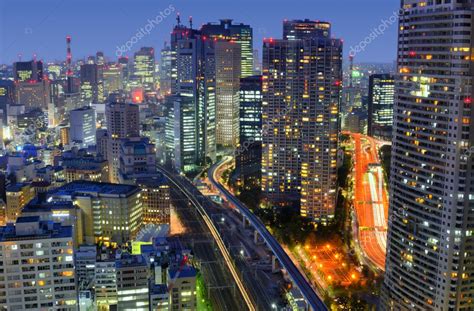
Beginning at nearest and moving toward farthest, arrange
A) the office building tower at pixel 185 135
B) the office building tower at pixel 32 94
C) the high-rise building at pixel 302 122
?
the high-rise building at pixel 302 122, the office building tower at pixel 185 135, the office building tower at pixel 32 94

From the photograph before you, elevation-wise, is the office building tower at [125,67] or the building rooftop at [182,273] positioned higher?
the office building tower at [125,67]

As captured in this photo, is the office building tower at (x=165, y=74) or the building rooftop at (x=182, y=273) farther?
the office building tower at (x=165, y=74)

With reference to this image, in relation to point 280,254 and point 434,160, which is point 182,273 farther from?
point 434,160

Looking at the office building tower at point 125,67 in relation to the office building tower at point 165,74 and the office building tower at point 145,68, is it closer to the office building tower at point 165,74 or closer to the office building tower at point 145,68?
the office building tower at point 145,68

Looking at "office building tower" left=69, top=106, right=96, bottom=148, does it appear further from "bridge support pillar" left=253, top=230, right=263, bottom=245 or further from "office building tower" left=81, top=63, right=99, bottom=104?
"bridge support pillar" left=253, top=230, right=263, bottom=245

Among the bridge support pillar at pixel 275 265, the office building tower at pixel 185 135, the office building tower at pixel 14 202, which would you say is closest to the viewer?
the bridge support pillar at pixel 275 265

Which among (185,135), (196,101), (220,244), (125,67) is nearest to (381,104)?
(196,101)

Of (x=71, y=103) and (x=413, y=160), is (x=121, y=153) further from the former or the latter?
(x=71, y=103)

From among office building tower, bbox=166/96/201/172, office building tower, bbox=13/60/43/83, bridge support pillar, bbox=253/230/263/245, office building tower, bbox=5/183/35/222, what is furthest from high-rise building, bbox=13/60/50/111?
bridge support pillar, bbox=253/230/263/245

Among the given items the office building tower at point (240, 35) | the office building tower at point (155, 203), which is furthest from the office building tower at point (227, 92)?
the office building tower at point (155, 203)
